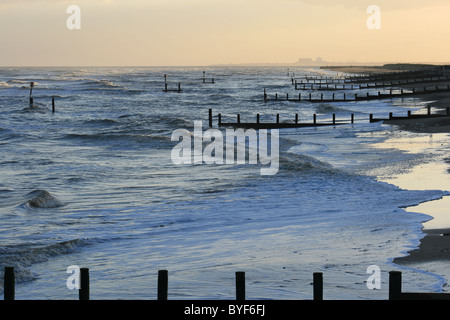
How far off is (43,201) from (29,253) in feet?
20.8

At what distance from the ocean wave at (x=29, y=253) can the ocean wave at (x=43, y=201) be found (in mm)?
5043

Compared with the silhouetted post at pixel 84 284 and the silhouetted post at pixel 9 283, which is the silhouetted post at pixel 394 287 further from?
the silhouetted post at pixel 9 283

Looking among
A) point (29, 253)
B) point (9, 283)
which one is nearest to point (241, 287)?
point (9, 283)

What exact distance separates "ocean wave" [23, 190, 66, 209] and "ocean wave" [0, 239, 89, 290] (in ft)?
16.5

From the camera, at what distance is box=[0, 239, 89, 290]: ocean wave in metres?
13.6

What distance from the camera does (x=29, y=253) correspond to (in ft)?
47.6

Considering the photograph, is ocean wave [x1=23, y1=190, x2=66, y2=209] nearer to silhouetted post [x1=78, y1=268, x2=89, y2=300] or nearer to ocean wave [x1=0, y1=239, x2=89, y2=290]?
ocean wave [x1=0, y1=239, x2=89, y2=290]

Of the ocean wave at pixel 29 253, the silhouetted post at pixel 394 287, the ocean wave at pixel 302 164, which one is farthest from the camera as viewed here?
the ocean wave at pixel 302 164

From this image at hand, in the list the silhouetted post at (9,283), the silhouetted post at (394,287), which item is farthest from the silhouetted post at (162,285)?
the silhouetted post at (394,287)

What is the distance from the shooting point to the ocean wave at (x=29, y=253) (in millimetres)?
13562

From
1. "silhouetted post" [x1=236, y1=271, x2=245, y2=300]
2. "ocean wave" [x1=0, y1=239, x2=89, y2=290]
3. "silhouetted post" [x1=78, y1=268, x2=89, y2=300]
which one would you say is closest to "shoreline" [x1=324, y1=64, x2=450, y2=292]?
"silhouetted post" [x1=236, y1=271, x2=245, y2=300]

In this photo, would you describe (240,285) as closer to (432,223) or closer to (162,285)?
(162,285)
